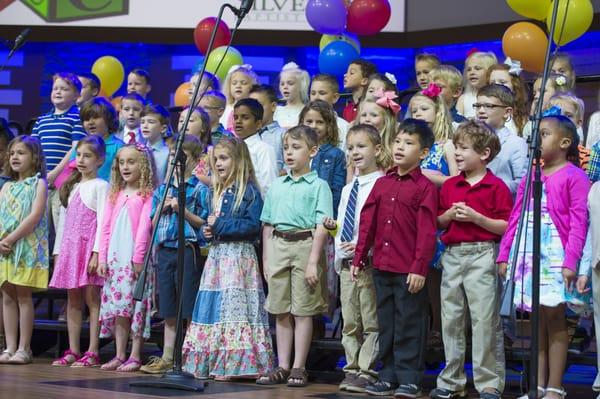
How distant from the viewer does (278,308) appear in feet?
18.3

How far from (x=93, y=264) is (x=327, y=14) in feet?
8.38

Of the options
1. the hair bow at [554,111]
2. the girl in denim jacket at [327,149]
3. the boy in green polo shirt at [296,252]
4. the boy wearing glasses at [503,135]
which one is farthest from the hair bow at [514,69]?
the boy in green polo shirt at [296,252]

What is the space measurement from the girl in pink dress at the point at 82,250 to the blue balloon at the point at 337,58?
1.81 meters

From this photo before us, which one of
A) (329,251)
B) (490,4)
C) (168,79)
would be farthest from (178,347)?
(168,79)

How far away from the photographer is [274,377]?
5539 mm

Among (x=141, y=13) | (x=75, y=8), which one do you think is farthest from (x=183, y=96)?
(x=75, y=8)

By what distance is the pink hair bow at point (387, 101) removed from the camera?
5824 mm

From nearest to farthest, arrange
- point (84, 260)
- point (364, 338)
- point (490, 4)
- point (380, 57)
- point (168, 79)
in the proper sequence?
point (364, 338) → point (84, 260) → point (490, 4) → point (380, 57) → point (168, 79)

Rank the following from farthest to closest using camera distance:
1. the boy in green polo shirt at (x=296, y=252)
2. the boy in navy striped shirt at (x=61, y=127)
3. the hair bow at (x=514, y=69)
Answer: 1. the boy in navy striped shirt at (x=61, y=127)
2. the hair bow at (x=514, y=69)
3. the boy in green polo shirt at (x=296, y=252)

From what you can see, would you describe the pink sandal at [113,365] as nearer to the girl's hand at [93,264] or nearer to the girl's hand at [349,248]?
the girl's hand at [93,264]

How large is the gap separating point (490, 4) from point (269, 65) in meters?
2.40

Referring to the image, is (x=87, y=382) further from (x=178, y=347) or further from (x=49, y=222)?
(x=49, y=222)

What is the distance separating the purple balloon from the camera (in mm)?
7523

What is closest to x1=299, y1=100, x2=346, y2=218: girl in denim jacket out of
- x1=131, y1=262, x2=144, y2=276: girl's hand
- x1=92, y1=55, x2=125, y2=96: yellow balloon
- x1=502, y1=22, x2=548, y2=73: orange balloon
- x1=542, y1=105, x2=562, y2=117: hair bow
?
x1=131, y1=262, x2=144, y2=276: girl's hand
